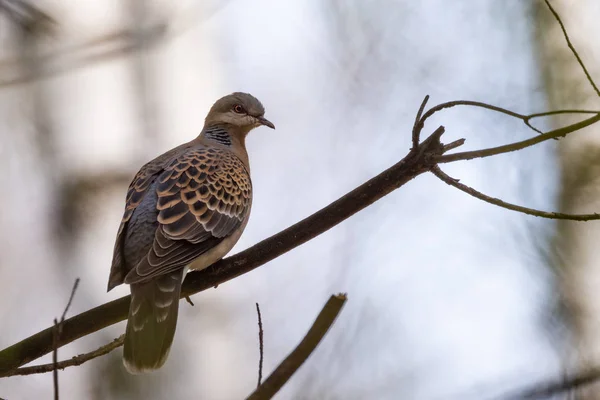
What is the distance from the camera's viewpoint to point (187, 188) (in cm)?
446

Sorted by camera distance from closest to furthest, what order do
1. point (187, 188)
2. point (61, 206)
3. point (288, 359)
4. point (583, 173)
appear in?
point (288, 359)
point (187, 188)
point (583, 173)
point (61, 206)

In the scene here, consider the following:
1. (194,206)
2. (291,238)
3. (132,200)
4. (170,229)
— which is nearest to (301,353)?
(291,238)

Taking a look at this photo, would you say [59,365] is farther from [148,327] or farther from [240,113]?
[240,113]

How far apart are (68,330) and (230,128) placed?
2.65m

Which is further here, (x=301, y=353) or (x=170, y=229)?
(x=170, y=229)

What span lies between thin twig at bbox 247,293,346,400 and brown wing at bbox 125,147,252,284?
175 centimetres

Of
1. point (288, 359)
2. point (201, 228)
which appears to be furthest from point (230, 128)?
point (288, 359)

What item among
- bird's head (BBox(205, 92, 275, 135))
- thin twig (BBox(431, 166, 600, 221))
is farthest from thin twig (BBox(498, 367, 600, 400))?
bird's head (BBox(205, 92, 275, 135))

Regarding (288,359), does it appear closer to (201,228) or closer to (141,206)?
(201,228)

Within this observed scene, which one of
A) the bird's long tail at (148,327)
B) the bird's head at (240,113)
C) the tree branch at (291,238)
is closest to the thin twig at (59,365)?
the tree branch at (291,238)

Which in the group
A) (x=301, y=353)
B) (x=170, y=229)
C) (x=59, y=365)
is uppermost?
(x=170, y=229)

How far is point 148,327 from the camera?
11.7ft

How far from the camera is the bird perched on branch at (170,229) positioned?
360 cm

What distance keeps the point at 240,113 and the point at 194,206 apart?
150cm
